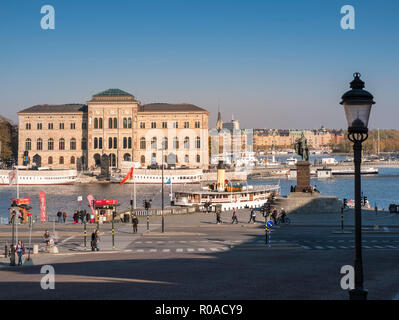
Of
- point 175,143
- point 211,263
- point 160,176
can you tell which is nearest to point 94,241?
point 211,263

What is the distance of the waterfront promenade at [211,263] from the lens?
15.4 m

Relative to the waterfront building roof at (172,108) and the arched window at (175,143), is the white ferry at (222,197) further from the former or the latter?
the waterfront building roof at (172,108)

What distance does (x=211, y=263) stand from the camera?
864 inches

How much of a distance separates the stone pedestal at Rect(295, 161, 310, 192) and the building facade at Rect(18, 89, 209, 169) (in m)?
87.5

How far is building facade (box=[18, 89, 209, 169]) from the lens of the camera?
13800cm

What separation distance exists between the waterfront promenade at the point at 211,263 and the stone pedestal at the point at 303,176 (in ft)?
27.3

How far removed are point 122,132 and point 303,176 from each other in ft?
307

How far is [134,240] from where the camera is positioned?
34344 mm

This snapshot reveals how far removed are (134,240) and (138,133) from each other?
348 feet

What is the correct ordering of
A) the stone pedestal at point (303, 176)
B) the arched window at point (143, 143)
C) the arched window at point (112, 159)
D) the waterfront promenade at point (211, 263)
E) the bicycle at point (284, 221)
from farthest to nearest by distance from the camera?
the arched window at point (112, 159) → the arched window at point (143, 143) → the stone pedestal at point (303, 176) → the bicycle at point (284, 221) → the waterfront promenade at point (211, 263)

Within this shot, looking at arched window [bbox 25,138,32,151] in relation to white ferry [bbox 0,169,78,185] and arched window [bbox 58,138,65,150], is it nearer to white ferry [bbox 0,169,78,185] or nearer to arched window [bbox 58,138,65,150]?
arched window [bbox 58,138,65,150]

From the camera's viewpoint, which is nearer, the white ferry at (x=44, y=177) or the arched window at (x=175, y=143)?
the white ferry at (x=44, y=177)


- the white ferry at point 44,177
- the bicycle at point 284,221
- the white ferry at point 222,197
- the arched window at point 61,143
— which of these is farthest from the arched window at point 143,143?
the bicycle at point 284,221
